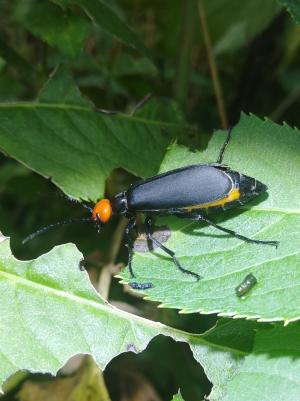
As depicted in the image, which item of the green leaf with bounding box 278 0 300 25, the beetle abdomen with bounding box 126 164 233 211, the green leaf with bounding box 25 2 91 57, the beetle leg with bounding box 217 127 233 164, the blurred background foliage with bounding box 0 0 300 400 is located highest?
the green leaf with bounding box 278 0 300 25

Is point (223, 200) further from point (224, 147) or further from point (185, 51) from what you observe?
point (185, 51)

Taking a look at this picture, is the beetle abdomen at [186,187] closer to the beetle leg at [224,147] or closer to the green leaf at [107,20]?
the beetle leg at [224,147]

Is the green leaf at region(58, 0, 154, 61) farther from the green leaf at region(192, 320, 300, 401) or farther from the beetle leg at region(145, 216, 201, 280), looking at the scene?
the green leaf at region(192, 320, 300, 401)

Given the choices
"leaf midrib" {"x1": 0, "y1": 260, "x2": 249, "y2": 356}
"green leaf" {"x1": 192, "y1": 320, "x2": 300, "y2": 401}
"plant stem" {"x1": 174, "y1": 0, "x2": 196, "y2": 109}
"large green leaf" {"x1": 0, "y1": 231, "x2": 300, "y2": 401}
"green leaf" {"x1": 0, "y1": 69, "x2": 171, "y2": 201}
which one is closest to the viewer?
"green leaf" {"x1": 192, "y1": 320, "x2": 300, "y2": 401}

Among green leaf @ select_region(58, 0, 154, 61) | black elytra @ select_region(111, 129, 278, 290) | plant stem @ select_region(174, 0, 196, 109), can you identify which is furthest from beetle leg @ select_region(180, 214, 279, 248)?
plant stem @ select_region(174, 0, 196, 109)

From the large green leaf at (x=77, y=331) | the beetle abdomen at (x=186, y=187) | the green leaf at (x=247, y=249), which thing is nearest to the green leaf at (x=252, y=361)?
the large green leaf at (x=77, y=331)

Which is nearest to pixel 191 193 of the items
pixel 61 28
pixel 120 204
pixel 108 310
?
pixel 120 204
